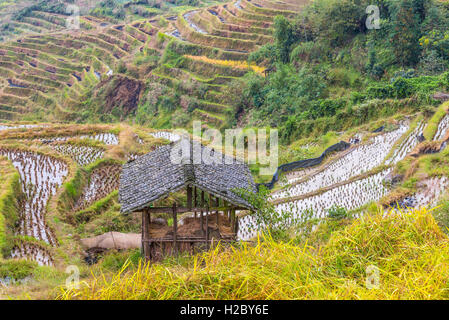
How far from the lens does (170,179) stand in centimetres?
646

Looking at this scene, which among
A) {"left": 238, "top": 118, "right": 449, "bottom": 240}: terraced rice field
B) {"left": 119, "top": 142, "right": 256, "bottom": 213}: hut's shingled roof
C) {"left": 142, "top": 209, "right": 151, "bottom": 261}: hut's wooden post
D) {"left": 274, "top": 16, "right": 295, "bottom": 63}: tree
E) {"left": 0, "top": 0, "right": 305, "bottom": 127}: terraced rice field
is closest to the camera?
{"left": 119, "top": 142, "right": 256, "bottom": 213}: hut's shingled roof

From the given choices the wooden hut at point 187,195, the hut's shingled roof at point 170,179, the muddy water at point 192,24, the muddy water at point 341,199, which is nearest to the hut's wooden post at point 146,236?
the wooden hut at point 187,195

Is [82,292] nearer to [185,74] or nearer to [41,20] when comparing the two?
[185,74]

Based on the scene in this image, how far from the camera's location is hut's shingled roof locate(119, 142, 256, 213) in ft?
20.4

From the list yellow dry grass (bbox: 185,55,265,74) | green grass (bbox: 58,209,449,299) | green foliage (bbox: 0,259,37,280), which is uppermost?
yellow dry grass (bbox: 185,55,265,74)

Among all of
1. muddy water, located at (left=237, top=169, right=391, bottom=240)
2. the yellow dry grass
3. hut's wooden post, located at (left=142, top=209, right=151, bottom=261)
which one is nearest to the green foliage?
hut's wooden post, located at (left=142, top=209, right=151, bottom=261)

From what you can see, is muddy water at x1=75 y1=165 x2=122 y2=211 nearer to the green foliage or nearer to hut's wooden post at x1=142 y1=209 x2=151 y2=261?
the green foliage

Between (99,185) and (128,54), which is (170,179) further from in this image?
(128,54)

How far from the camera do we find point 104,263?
8070 mm

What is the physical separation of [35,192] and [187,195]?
23.3 ft

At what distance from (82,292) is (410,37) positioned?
18.5 metres

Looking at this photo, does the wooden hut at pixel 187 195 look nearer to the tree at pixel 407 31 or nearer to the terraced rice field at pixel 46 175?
the terraced rice field at pixel 46 175

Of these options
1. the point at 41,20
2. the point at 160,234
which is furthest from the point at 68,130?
the point at 41,20

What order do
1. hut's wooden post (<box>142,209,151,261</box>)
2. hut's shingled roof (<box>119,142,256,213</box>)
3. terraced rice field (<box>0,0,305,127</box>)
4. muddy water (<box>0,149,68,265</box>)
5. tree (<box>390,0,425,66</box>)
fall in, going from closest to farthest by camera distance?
hut's shingled roof (<box>119,142,256,213</box>)
hut's wooden post (<box>142,209,151,261</box>)
muddy water (<box>0,149,68,265</box>)
tree (<box>390,0,425,66</box>)
terraced rice field (<box>0,0,305,127</box>)
